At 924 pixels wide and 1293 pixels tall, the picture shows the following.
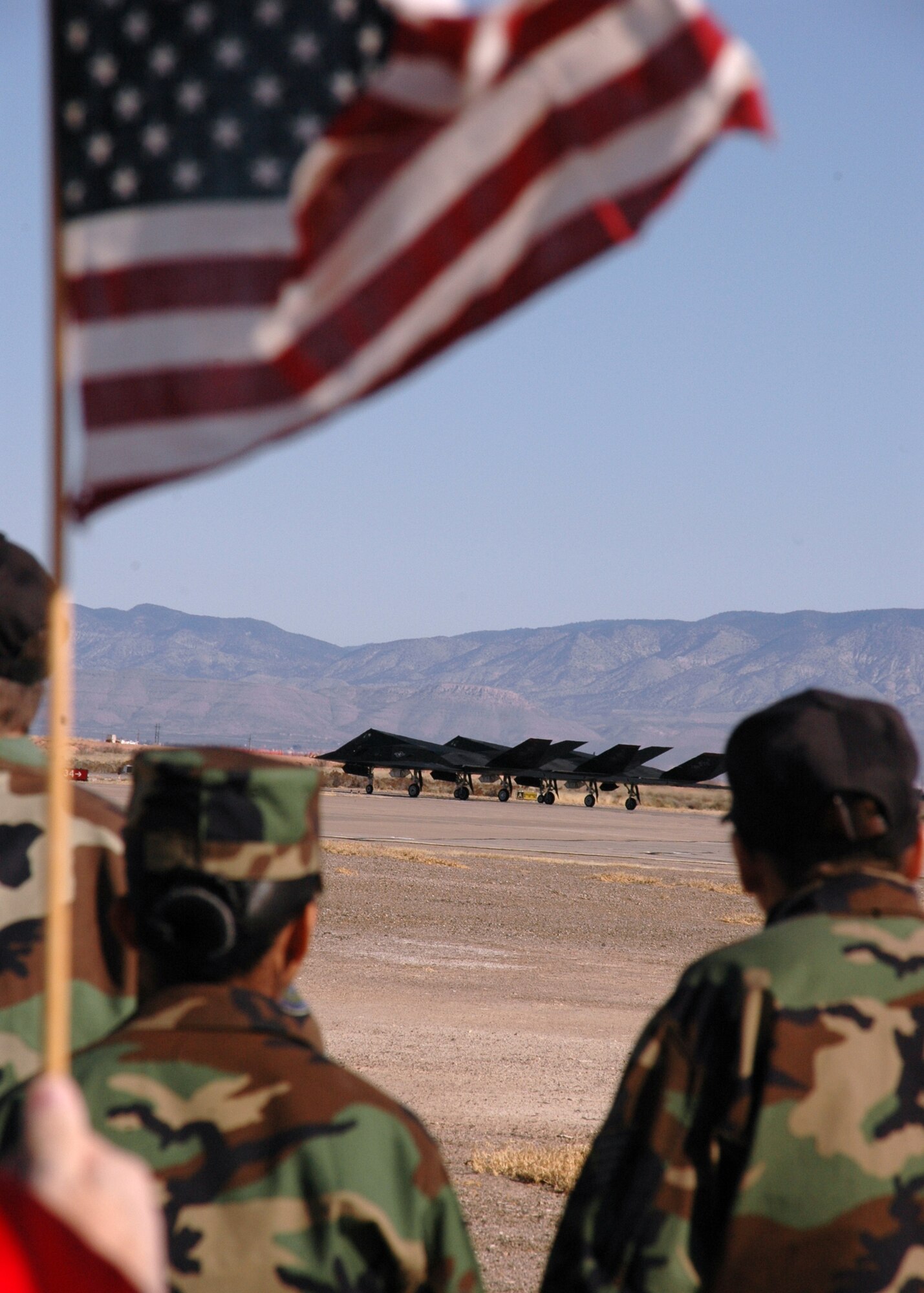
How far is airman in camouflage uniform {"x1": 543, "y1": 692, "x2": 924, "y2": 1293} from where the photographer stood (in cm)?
266

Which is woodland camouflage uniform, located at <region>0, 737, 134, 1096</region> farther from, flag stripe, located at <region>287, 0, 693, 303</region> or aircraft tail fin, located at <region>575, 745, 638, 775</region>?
aircraft tail fin, located at <region>575, 745, 638, 775</region>

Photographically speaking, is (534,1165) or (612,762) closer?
(534,1165)

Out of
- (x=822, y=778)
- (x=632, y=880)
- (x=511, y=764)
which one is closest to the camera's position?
(x=822, y=778)

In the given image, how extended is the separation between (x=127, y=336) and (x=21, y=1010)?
1877 millimetres

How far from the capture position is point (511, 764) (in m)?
73.6

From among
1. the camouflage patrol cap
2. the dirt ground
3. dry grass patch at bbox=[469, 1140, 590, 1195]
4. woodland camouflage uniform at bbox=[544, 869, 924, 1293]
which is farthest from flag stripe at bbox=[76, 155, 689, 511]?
dry grass patch at bbox=[469, 1140, 590, 1195]

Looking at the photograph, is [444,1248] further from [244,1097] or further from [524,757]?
[524,757]

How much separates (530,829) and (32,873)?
4674 centimetres

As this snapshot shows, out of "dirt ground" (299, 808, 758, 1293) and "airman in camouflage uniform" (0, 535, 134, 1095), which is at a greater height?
"airman in camouflage uniform" (0, 535, 134, 1095)

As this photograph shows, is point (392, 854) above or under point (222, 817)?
under

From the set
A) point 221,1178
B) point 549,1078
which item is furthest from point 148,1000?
point 549,1078

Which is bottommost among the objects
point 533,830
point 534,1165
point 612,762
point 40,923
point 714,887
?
point 714,887

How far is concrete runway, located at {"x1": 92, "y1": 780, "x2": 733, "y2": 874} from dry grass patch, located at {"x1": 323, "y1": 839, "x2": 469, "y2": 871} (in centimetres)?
387

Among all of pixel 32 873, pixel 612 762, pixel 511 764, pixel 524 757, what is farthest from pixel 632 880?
pixel 612 762
